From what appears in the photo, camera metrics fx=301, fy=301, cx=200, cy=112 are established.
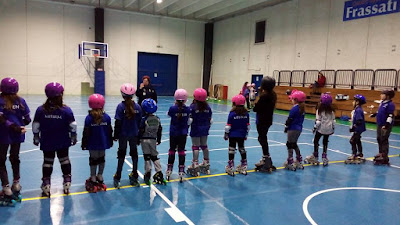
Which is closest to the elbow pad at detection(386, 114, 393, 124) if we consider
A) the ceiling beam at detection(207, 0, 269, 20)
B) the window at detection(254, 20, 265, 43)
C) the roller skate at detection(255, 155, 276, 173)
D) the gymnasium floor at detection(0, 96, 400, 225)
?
the gymnasium floor at detection(0, 96, 400, 225)

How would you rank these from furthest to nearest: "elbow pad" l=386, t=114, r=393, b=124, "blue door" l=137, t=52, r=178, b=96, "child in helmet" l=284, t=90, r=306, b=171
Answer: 1. "blue door" l=137, t=52, r=178, b=96
2. "elbow pad" l=386, t=114, r=393, b=124
3. "child in helmet" l=284, t=90, r=306, b=171

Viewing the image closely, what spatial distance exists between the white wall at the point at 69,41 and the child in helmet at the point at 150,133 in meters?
22.8

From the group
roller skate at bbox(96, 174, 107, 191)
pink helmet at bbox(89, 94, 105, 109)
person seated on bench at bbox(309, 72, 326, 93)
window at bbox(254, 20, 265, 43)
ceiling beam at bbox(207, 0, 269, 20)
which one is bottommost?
roller skate at bbox(96, 174, 107, 191)

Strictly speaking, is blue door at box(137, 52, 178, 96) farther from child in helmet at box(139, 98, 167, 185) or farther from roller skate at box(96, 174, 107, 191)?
roller skate at box(96, 174, 107, 191)

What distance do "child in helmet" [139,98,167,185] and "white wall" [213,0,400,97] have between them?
15049mm

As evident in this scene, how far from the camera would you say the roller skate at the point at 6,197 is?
13.6 ft

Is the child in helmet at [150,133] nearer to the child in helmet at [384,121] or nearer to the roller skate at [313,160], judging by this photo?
the roller skate at [313,160]

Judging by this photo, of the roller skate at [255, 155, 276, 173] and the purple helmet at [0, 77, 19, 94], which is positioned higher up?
the purple helmet at [0, 77, 19, 94]

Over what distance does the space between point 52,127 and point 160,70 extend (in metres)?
25.2

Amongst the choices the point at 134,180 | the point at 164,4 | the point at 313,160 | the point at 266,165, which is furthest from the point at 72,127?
the point at 164,4

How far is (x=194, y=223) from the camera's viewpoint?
3.85m

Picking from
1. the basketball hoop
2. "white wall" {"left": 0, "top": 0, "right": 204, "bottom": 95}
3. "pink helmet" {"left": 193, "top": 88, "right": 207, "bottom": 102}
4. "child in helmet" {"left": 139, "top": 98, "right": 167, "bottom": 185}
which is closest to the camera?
"child in helmet" {"left": 139, "top": 98, "right": 167, "bottom": 185}

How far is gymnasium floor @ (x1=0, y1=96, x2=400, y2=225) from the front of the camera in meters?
4.00

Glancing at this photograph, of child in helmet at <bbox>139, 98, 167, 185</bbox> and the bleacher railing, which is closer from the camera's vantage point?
child in helmet at <bbox>139, 98, 167, 185</bbox>
